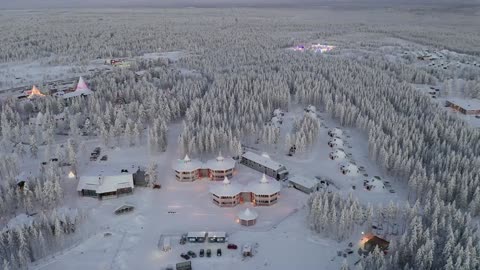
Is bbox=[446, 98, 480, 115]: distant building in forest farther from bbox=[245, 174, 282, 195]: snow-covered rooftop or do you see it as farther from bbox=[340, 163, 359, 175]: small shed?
bbox=[245, 174, 282, 195]: snow-covered rooftop

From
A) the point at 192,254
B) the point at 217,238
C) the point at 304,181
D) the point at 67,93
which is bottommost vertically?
the point at 192,254

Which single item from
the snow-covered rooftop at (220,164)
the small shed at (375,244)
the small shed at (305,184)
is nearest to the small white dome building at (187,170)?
the snow-covered rooftop at (220,164)

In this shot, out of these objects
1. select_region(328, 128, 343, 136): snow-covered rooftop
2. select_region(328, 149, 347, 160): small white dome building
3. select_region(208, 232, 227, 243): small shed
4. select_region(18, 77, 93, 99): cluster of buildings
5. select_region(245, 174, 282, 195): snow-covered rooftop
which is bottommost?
select_region(208, 232, 227, 243): small shed

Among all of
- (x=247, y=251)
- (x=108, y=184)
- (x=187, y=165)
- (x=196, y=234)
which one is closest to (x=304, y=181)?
(x=187, y=165)

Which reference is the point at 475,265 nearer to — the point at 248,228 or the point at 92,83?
the point at 248,228

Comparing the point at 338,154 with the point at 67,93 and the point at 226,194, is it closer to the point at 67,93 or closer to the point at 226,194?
the point at 226,194

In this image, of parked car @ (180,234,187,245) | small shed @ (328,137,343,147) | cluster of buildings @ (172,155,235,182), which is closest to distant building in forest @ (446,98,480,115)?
small shed @ (328,137,343,147)
